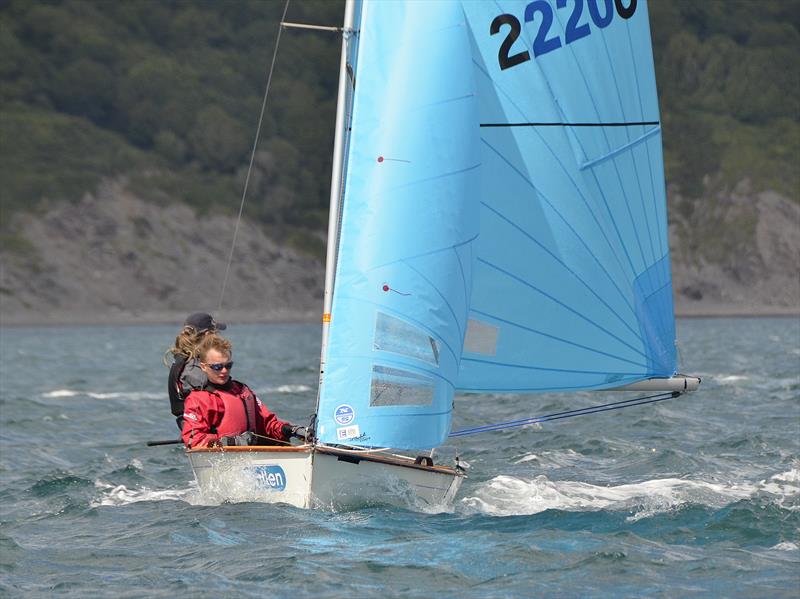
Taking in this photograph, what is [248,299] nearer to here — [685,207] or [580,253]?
[685,207]

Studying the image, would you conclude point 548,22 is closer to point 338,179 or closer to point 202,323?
point 338,179

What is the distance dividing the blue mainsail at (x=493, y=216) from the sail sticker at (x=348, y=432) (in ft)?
0.03

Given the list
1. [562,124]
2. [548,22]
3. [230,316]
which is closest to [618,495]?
[562,124]

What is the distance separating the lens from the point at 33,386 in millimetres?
29422

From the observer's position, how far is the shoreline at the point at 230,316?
288 feet

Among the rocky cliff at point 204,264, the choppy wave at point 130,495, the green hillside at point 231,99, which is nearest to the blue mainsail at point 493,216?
the choppy wave at point 130,495

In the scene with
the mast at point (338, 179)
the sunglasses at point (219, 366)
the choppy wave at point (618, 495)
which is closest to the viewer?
the sunglasses at point (219, 366)

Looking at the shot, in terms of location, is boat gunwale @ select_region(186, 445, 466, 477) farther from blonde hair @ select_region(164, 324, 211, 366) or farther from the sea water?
blonde hair @ select_region(164, 324, 211, 366)

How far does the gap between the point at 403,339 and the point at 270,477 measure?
1456 millimetres

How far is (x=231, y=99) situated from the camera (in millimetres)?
114812

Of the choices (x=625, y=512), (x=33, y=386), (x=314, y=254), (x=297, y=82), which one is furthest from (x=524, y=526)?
(x=297, y=82)

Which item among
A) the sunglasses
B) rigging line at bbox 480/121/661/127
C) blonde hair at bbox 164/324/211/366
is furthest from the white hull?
rigging line at bbox 480/121/661/127

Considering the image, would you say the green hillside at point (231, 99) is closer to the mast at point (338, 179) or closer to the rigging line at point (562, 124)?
the rigging line at point (562, 124)

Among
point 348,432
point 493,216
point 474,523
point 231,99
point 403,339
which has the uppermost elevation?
point 231,99
